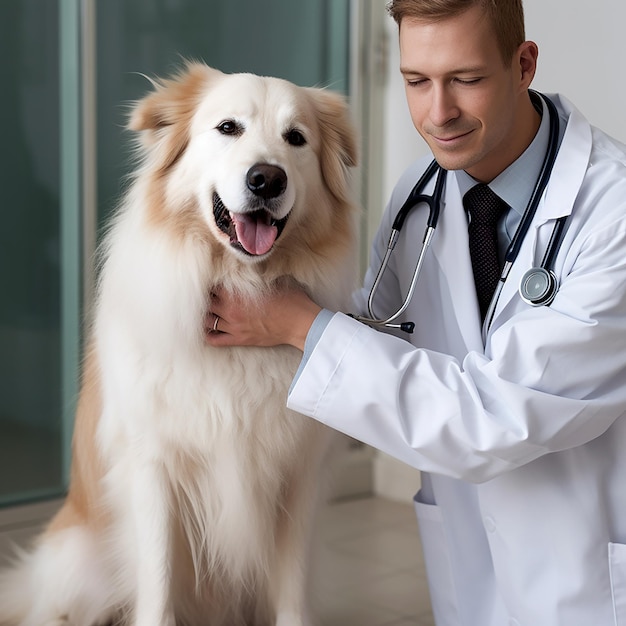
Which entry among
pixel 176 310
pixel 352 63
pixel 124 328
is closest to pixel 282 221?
pixel 176 310

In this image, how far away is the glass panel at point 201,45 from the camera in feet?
9.02

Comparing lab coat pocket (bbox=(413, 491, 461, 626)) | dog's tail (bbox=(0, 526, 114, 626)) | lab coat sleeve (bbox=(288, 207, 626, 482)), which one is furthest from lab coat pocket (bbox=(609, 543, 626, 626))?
dog's tail (bbox=(0, 526, 114, 626))

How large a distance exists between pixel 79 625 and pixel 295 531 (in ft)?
1.85

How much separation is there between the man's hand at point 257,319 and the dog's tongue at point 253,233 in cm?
11

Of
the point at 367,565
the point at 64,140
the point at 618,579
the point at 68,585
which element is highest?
the point at 64,140

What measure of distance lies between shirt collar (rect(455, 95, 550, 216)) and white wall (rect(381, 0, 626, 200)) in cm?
104

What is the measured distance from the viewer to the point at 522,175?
1711 millimetres

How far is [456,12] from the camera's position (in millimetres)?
1523

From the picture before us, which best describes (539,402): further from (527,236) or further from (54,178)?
(54,178)

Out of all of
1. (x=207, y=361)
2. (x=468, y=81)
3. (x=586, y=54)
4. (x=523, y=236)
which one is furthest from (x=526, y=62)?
(x=586, y=54)

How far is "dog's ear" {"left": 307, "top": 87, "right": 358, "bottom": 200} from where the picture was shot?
5.96 feet

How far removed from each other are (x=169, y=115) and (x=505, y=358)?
33.6 inches

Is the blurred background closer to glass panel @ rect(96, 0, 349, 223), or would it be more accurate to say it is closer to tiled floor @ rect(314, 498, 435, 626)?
glass panel @ rect(96, 0, 349, 223)

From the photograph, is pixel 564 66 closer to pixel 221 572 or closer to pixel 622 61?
pixel 622 61
